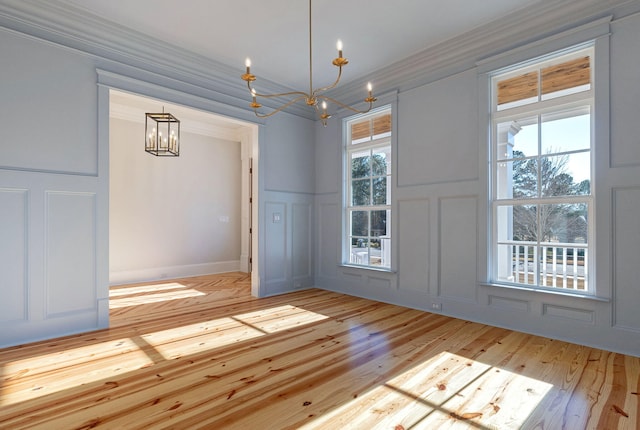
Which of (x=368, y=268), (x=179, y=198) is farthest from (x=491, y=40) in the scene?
(x=179, y=198)

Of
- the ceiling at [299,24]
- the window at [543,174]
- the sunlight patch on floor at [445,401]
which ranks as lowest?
the sunlight patch on floor at [445,401]

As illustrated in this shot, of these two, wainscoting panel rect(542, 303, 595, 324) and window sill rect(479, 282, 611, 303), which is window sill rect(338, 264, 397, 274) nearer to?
window sill rect(479, 282, 611, 303)

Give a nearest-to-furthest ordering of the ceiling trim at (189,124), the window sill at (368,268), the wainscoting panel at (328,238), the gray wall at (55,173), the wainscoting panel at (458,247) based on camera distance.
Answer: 1. the gray wall at (55,173)
2. the wainscoting panel at (458,247)
3. the window sill at (368,268)
4. the wainscoting panel at (328,238)
5. the ceiling trim at (189,124)

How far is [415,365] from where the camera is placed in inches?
98.0

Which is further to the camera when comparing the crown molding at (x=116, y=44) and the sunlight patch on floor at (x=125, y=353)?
the crown molding at (x=116, y=44)

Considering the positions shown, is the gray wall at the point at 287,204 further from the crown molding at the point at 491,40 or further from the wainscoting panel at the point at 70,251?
the wainscoting panel at the point at 70,251

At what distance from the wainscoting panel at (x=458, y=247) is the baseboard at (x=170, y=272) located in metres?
4.68

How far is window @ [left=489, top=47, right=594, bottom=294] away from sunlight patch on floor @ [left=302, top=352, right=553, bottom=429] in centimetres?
135

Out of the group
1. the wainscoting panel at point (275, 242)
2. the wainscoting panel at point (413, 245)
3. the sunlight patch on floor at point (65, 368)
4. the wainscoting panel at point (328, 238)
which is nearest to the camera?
the sunlight patch on floor at point (65, 368)

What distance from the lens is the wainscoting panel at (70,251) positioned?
3.10m

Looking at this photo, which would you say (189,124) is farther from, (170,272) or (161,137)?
(170,272)

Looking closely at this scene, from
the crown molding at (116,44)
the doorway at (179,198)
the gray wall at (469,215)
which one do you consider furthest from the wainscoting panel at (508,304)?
the crown molding at (116,44)

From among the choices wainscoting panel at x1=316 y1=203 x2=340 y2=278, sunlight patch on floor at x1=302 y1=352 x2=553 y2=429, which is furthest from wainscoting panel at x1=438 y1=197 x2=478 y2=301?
wainscoting panel at x1=316 y1=203 x2=340 y2=278

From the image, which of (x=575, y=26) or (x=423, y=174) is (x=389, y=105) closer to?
(x=423, y=174)
